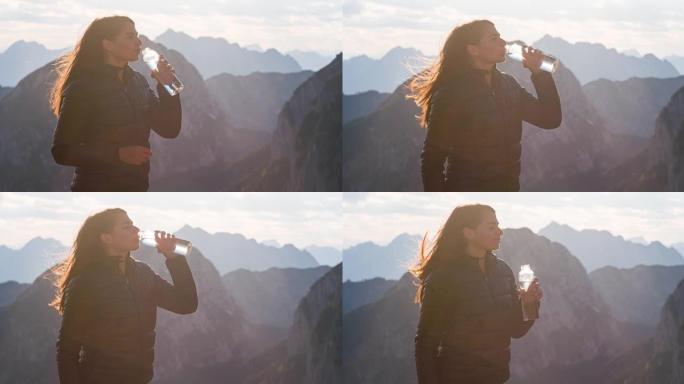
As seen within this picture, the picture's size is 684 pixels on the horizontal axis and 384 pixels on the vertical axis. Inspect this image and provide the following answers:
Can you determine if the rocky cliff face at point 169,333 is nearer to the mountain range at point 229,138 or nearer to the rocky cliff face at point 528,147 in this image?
the mountain range at point 229,138

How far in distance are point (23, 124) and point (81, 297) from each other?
46.5 inches

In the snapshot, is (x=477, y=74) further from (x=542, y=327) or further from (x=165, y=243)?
(x=165, y=243)

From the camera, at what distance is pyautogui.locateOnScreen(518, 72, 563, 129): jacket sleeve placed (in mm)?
7723

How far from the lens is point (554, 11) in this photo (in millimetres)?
8555

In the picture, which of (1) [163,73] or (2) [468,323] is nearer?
(2) [468,323]

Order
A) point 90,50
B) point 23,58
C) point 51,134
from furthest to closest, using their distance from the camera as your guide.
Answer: point 23,58, point 51,134, point 90,50

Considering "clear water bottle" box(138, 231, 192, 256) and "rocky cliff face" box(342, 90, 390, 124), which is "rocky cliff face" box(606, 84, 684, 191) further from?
"clear water bottle" box(138, 231, 192, 256)

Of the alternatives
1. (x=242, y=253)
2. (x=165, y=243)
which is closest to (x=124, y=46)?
(x=165, y=243)

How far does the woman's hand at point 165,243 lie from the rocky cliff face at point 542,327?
147 cm

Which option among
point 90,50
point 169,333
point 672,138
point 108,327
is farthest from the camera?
point 672,138

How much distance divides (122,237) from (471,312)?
74.2 inches

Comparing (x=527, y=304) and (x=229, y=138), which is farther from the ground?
(x=229, y=138)

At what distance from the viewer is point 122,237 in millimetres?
7660

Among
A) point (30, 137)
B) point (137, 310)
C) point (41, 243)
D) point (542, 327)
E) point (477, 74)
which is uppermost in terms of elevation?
point (477, 74)
